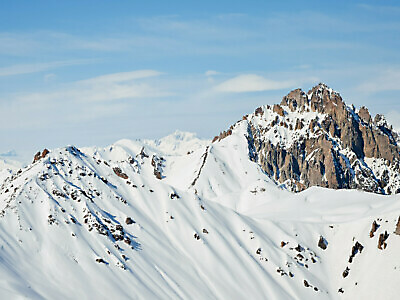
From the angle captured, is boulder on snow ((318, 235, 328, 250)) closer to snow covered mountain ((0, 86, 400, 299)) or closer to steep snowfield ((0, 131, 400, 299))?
snow covered mountain ((0, 86, 400, 299))

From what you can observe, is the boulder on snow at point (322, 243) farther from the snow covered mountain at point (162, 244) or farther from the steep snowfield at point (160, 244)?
the steep snowfield at point (160, 244)

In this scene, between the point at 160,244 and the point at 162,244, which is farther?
the point at 162,244

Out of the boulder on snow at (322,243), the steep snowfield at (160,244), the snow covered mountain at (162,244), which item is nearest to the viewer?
the steep snowfield at (160,244)

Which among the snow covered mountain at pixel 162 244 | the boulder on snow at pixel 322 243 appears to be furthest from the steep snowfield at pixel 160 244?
the boulder on snow at pixel 322 243

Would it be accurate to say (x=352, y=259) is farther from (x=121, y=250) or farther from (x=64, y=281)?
(x=64, y=281)

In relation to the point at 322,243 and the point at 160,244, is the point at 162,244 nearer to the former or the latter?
the point at 160,244

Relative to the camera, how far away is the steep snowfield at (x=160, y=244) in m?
116

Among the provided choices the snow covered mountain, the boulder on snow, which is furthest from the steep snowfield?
the boulder on snow

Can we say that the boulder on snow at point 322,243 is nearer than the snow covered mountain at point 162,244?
No

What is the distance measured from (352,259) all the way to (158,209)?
2220 inches

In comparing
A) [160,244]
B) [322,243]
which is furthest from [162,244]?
[322,243]

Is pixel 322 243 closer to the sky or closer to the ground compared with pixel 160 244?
closer to the ground

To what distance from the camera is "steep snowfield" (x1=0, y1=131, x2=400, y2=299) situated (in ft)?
382

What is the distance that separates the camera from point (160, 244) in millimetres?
138500
